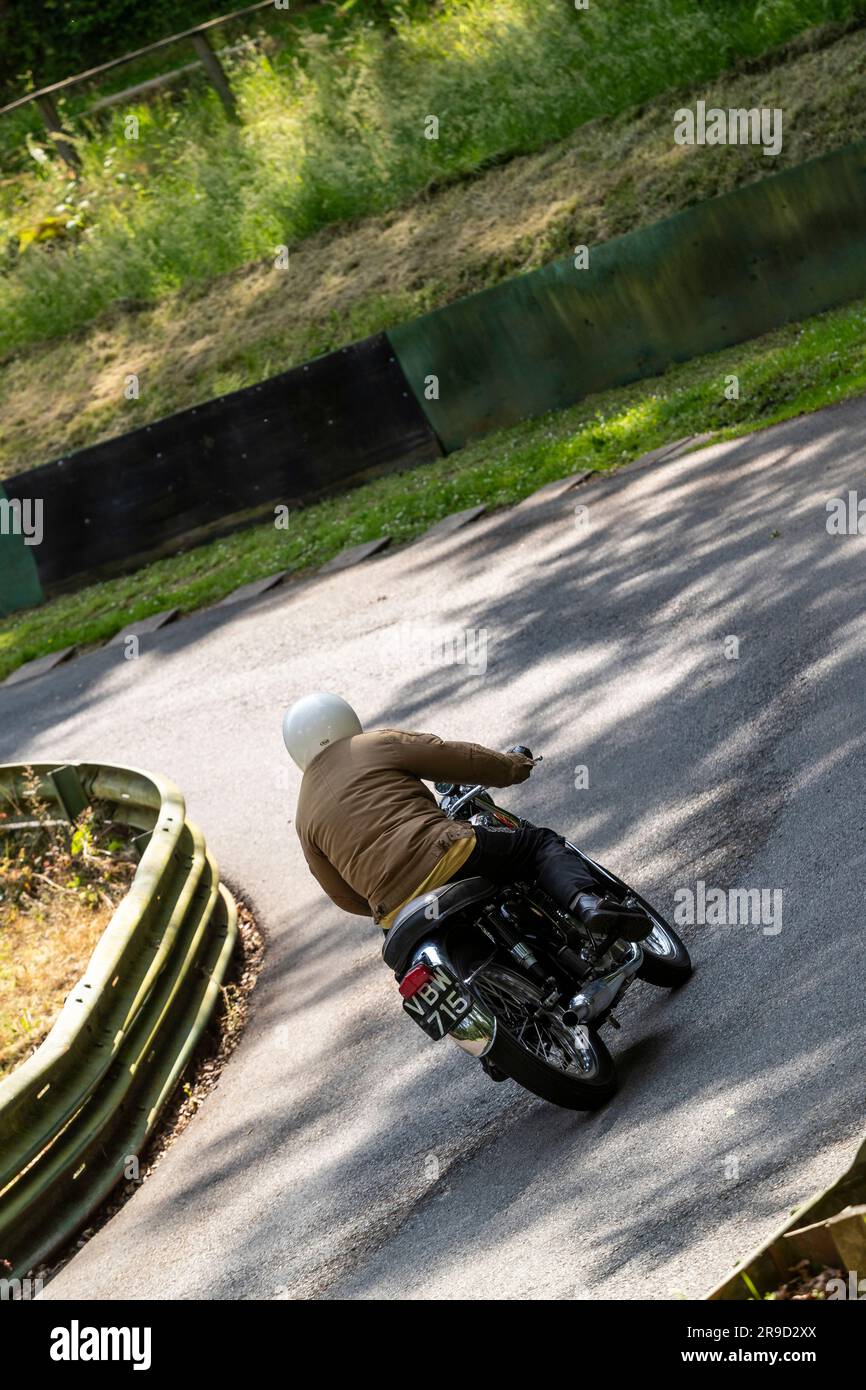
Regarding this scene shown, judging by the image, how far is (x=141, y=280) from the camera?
2606 centimetres

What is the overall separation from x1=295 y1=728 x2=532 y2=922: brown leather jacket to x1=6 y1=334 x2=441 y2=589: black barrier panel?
39.9 ft

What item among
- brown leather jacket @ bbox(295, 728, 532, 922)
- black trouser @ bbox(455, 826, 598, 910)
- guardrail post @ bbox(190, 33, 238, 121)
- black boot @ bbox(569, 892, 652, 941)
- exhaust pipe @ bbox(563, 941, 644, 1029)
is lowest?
exhaust pipe @ bbox(563, 941, 644, 1029)

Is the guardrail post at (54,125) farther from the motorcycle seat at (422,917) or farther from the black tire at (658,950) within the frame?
the motorcycle seat at (422,917)

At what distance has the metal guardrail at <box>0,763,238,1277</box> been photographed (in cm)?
705

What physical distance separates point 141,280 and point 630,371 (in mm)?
11873

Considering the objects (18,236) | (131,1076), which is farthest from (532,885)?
(18,236)

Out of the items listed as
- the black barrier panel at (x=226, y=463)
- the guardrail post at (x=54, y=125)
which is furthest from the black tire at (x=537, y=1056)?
the guardrail post at (x=54, y=125)

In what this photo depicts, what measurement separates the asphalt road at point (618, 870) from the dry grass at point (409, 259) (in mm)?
6160

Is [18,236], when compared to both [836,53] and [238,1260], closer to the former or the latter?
[836,53]

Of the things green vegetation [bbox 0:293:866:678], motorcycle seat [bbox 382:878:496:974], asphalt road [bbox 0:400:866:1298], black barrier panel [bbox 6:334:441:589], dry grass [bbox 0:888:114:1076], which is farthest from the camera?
black barrier panel [bbox 6:334:441:589]

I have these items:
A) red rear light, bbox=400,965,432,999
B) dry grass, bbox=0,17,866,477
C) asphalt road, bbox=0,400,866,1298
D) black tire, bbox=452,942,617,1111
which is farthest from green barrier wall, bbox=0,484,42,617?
red rear light, bbox=400,965,432,999

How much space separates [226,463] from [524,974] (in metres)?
13.8

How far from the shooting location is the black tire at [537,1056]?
225 inches

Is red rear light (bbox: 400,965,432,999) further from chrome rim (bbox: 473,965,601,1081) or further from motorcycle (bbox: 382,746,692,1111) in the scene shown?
chrome rim (bbox: 473,965,601,1081)
